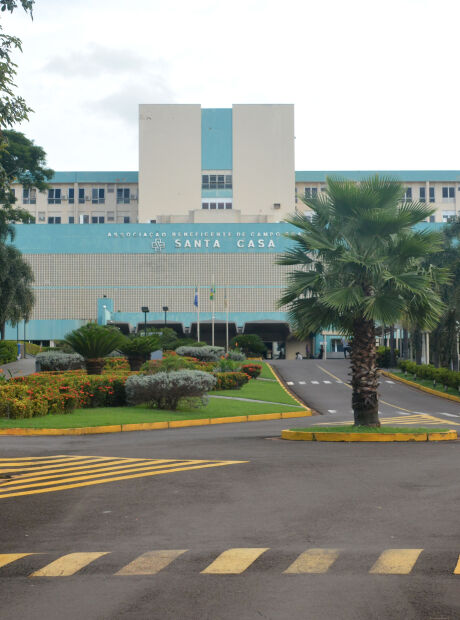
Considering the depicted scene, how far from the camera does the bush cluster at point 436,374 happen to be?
4216cm

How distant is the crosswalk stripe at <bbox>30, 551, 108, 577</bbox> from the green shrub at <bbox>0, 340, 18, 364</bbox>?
171ft

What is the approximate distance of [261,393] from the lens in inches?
1398

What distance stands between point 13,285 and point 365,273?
1418 inches

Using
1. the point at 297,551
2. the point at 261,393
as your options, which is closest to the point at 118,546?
the point at 297,551

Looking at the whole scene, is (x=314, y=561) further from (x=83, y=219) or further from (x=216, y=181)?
(x=83, y=219)

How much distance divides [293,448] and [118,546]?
8622 millimetres

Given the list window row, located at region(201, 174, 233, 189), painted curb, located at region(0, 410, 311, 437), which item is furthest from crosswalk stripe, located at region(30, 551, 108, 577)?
window row, located at region(201, 174, 233, 189)

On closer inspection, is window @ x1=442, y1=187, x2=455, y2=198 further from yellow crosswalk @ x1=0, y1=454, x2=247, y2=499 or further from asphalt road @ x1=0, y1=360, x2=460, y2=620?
yellow crosswalk @ x1=0, y1=454, x2=247, y2=499

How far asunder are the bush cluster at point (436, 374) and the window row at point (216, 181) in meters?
57.5

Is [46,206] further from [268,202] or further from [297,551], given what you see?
[297,551]

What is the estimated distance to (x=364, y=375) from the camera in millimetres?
18531

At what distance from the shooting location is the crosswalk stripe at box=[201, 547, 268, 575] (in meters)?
5.88

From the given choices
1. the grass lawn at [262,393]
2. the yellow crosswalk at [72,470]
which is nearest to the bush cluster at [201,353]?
the grass lawn at [262,393]

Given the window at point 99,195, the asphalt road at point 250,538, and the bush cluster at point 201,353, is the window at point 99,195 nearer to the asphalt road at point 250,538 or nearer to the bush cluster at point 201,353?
the bush cluster at point 201,353
